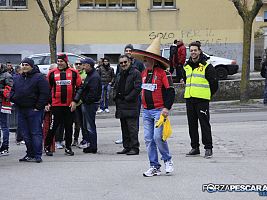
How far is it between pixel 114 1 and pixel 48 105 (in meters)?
23.9

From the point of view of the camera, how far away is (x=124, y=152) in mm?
12211

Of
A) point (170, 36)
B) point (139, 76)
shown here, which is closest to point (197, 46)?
point (139, 76)

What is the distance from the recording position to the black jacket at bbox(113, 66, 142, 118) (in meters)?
11.9

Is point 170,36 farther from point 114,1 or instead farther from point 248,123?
point 248,123

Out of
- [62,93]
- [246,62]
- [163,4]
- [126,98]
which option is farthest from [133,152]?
[163,4]

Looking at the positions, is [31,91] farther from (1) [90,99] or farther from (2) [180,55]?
(2) [180,55]

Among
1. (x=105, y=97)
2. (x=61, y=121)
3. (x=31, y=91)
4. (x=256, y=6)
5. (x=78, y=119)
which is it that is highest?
(x=256, y=6)

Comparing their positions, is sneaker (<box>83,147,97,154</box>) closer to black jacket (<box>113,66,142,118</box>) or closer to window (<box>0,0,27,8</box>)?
black jacket (<box>113,66,142,118</box>)

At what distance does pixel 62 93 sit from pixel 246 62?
10397 mm

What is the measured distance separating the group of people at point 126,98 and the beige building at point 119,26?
71.5 ft

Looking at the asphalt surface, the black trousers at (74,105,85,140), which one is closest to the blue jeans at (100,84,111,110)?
the asphalt surface

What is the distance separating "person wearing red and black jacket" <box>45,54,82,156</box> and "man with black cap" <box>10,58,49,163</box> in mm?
664

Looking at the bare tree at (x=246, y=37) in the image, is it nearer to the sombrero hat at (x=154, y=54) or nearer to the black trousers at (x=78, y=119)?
the black trousers at (x=78, y=119)

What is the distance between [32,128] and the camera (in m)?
11.2
